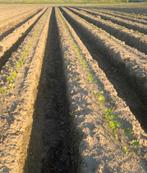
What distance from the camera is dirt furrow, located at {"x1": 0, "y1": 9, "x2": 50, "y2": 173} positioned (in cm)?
682

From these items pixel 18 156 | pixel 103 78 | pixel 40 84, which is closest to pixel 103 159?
pixel 18 156

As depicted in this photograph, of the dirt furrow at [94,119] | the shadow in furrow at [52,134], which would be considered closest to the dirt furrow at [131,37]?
the dirt furrow at [94,119]

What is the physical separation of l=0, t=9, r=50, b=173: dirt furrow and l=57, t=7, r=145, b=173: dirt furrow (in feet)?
3.97

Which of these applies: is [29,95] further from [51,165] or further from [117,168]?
[117,168]

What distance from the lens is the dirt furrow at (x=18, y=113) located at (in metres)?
6.82

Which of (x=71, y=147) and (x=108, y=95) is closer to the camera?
(x=71, y=147)

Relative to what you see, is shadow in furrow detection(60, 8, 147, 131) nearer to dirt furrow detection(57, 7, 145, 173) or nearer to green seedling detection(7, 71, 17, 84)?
dirt furrow detection(57, 7, 145, 173)

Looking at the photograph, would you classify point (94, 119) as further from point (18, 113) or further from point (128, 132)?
point (18, 113)

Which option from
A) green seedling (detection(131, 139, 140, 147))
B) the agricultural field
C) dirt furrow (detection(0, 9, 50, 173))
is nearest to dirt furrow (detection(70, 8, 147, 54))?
the agricultural field

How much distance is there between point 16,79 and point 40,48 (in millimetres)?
5411

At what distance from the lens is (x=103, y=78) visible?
11102 mm

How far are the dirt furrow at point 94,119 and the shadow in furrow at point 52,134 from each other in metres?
0.37

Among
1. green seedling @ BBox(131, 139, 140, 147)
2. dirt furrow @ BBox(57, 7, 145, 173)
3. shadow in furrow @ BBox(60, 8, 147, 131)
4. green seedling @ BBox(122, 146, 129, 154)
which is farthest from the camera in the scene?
shadow in furrow @ BBox(60, 8, 147, 131)

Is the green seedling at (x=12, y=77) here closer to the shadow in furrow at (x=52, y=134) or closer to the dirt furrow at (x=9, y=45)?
the shadow in furrow at (x=52, y=134)
